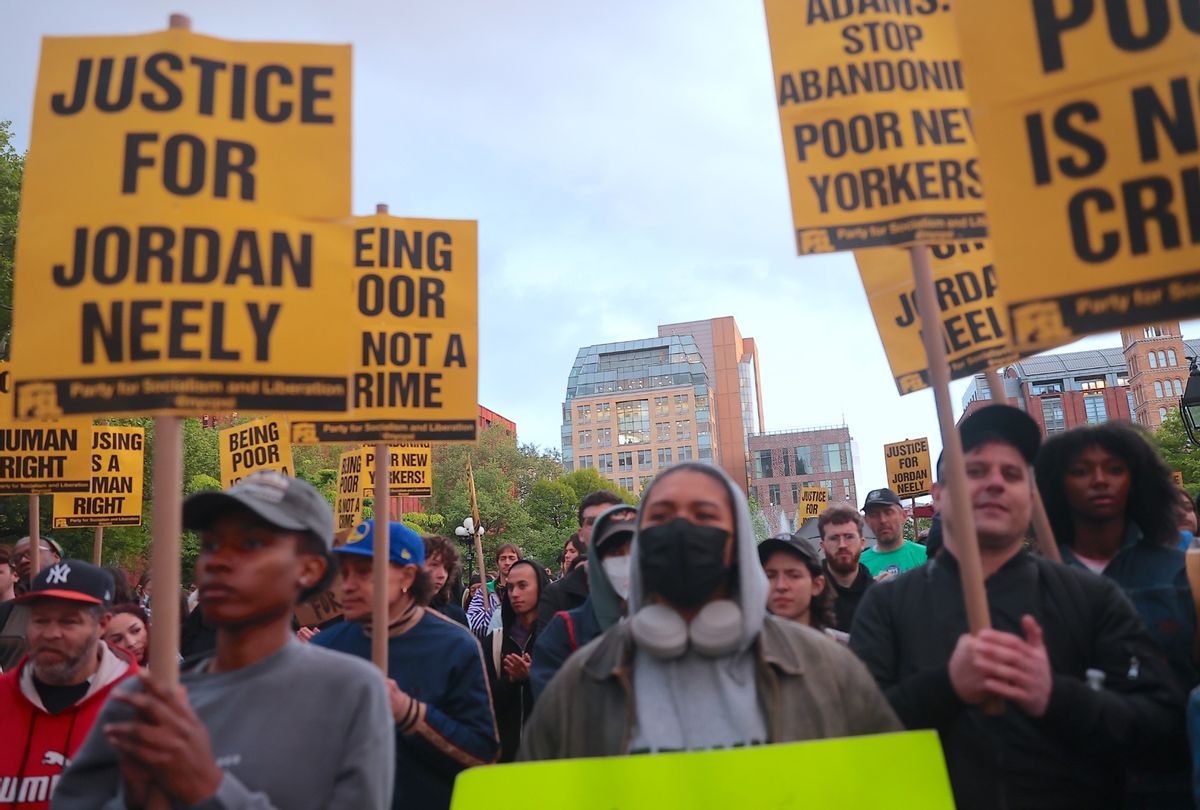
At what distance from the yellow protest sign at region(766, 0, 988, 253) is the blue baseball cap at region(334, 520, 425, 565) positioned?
2.32 metres

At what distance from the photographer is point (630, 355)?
143 meters

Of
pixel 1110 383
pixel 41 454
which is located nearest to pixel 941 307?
pixel 41 454

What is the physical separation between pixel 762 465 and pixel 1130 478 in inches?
5763

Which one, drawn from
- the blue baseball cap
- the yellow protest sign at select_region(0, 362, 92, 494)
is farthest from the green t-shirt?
the yellow protest sign at select_region(0, 362, 92, 494)

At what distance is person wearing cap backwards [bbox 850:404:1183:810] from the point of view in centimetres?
261

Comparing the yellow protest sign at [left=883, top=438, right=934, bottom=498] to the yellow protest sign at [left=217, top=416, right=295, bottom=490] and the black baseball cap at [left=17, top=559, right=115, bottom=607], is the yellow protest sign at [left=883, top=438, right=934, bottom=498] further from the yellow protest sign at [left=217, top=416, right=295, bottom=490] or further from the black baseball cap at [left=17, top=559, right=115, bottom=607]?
the black baseball cap at [left=17, top=559, right=115, bottom=607]

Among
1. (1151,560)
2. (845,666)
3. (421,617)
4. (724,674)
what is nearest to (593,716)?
(724,674)

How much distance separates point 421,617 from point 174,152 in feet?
7.83

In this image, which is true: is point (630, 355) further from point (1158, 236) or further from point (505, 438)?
point (1158, 236)

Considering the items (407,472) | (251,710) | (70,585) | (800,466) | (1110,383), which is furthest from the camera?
(800,466)

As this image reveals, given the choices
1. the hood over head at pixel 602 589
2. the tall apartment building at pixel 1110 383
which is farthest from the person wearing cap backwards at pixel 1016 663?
the tall apartment building at pixel 1110 383

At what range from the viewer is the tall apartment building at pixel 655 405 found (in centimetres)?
13388

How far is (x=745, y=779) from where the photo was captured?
7.46ft

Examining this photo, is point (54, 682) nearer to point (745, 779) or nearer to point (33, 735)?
point (33, 735)
